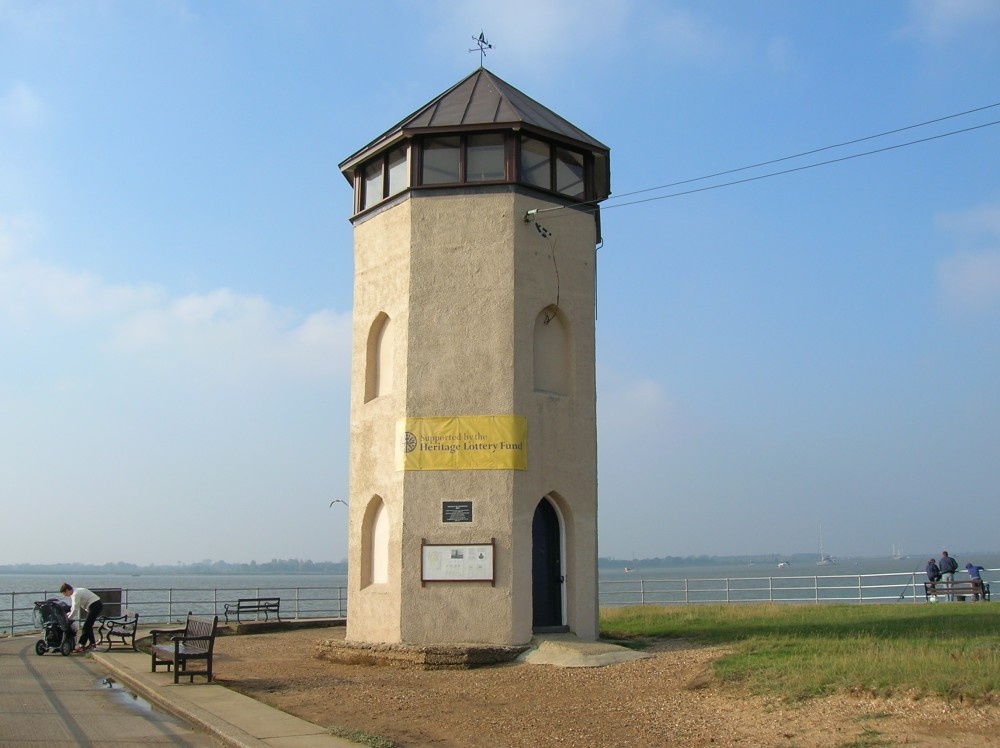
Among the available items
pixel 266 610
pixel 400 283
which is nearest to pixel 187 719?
pixel 400 283

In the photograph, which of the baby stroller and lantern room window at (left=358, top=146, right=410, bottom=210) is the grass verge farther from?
the baby stroller

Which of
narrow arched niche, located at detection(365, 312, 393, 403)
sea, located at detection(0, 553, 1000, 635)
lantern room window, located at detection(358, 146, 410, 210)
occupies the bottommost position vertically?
sea, located at detection(0, 553, 1000, 635)

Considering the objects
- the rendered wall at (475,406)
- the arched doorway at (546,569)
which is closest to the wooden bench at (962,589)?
the arched doorway at (546,569)

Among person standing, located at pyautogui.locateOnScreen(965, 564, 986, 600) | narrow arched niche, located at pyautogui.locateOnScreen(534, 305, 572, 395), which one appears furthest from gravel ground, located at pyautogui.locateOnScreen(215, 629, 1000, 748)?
person standing, located at pyautogui.locateOnScreen(965, 564, 986, 600)

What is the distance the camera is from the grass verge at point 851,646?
1030 cm

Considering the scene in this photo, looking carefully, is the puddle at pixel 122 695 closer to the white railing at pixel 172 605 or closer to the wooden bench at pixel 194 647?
the wooden bench at pixel 194 647

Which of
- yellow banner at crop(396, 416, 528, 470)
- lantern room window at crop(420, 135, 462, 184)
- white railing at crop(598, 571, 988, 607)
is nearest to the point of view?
yellow banner at crop(396, 416, 528, 470)

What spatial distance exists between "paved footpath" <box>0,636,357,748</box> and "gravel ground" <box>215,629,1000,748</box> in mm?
728

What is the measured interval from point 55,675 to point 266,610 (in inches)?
428

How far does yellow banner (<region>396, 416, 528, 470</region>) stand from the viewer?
1628cm

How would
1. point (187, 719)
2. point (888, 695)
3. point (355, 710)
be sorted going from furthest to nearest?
point (355, 710) < point (187, 719) < point (888, 695)

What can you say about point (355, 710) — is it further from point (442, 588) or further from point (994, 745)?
point (994, 745)

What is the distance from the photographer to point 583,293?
1806 cm

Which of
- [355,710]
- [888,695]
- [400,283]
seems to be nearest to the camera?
[888,695]
